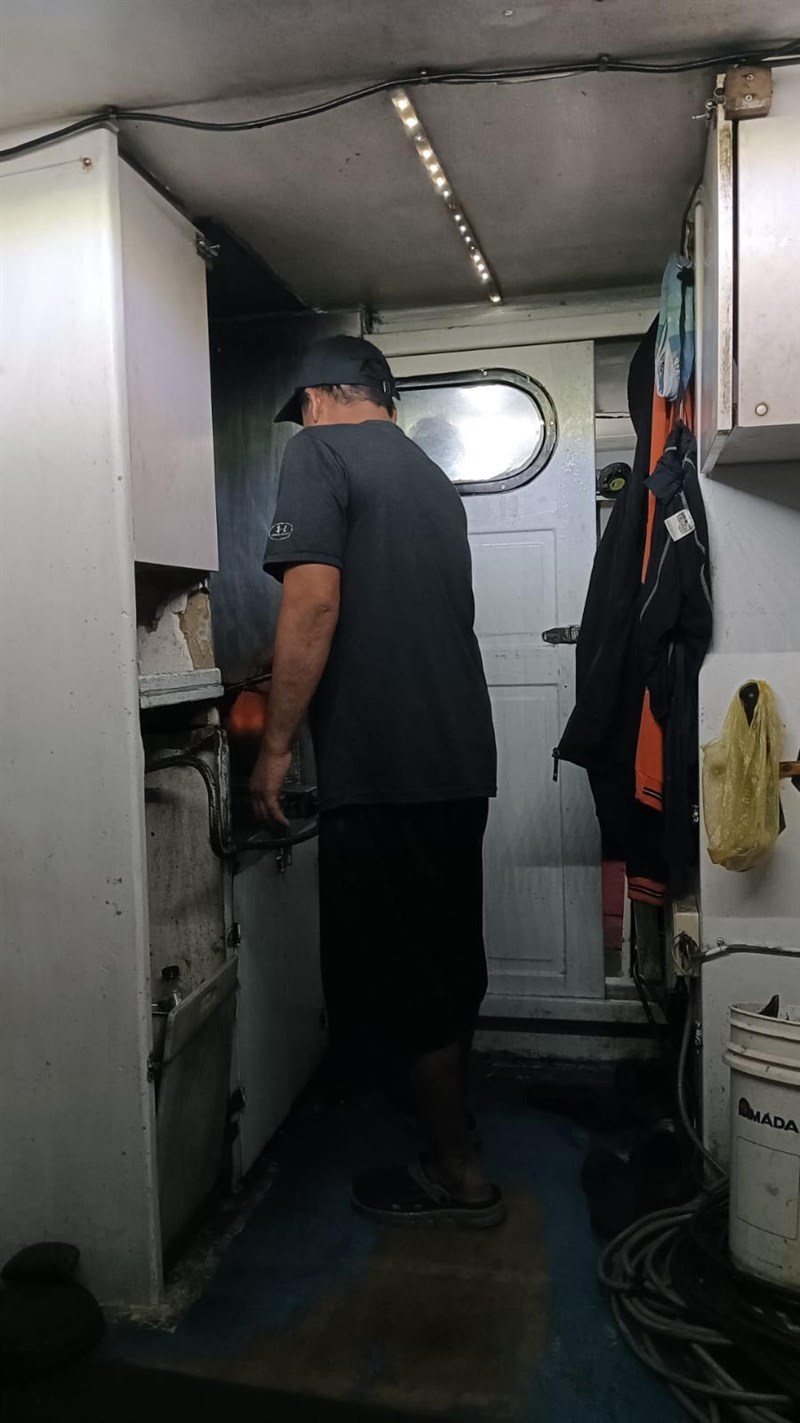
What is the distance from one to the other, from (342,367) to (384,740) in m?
0.86

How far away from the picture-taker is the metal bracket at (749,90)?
1611mm

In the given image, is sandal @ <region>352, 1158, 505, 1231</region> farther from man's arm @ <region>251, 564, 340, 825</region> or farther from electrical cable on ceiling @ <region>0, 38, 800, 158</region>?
electrical cable on ceiling @ <region>0, 38, 800, 158</region>

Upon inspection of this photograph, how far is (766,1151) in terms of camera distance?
5.31 ft

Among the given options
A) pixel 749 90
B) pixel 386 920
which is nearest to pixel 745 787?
pixel 386 920

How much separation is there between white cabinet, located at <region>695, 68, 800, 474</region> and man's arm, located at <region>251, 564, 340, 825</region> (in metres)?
0.81

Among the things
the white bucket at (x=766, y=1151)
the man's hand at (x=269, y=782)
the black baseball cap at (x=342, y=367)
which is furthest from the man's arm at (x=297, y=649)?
the white bucket at (x=766, y=1151)

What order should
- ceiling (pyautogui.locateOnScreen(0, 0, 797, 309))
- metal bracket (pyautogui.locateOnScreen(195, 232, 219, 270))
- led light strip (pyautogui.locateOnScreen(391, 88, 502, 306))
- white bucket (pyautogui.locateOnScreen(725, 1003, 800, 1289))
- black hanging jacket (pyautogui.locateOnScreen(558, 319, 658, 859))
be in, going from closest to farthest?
ceiling (pyautogui.locateOnScreen(0, 0, 797, 309)), white bucket (pyautogui.locateOnScreen(725, 1003, 800, 1289)), led light strip (pyautogui.locateOnScreen(391, 88, 502, 306)), metal bracket (pyautogui.locateOnScreen(195, 232, 219, 270)), black hanging jacket (pyautogui.locateOnScreen(558, 319, 658, 859))

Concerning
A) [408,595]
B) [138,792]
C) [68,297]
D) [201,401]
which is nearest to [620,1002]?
[408,595]

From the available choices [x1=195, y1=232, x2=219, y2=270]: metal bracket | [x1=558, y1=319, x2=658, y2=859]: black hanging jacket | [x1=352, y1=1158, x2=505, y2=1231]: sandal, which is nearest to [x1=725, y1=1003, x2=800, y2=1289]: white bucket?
[x1=352, y1=1158, x2=505, y2=1231]: sandal

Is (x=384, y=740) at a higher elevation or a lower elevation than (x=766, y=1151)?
higher

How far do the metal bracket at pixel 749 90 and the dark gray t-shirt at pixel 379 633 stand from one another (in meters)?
0.88

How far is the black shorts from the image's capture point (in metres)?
1.95

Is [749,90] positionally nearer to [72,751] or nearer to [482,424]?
[482,424]

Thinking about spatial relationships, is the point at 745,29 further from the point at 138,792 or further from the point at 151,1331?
the point at 151,1331
